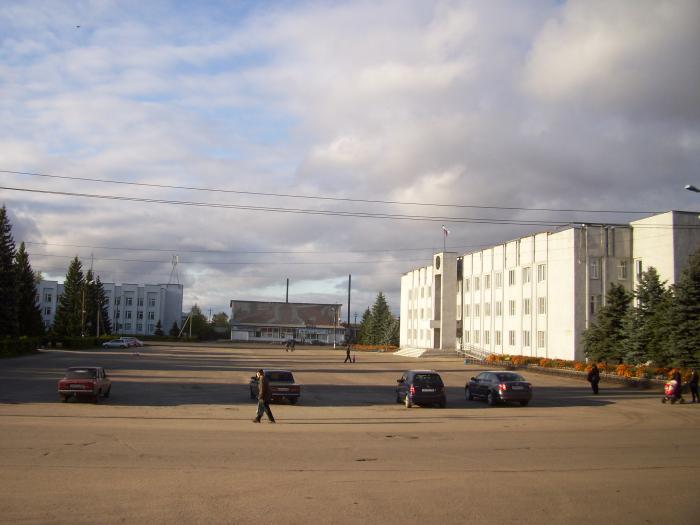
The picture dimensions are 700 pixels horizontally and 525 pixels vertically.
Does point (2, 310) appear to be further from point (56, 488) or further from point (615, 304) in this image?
point (56, 488)

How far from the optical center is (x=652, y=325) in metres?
42.8

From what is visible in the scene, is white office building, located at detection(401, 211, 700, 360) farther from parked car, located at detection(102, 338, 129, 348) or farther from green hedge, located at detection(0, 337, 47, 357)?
green hedge, located at detection(0, 337, 47, 357)

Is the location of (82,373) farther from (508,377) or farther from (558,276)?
(558,276)

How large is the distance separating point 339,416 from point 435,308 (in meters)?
64.2

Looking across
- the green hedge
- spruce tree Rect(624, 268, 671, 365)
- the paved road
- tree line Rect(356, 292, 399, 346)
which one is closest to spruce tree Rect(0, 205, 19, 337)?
the green hedge

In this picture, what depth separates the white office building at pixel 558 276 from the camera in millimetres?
52500

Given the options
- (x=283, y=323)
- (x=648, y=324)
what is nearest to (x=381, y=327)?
(x=283, y=323)

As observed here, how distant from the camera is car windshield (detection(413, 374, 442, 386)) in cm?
2761

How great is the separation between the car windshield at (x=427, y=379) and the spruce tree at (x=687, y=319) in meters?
17.9

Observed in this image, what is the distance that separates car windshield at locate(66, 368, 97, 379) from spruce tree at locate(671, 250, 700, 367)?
102ft

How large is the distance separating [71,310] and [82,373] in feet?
275

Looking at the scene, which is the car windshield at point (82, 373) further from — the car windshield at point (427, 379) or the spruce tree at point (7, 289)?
the spruce tree at point (7, 289)

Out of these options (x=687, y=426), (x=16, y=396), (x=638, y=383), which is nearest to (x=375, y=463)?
(x=687, y=426)

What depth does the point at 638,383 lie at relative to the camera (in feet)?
128
